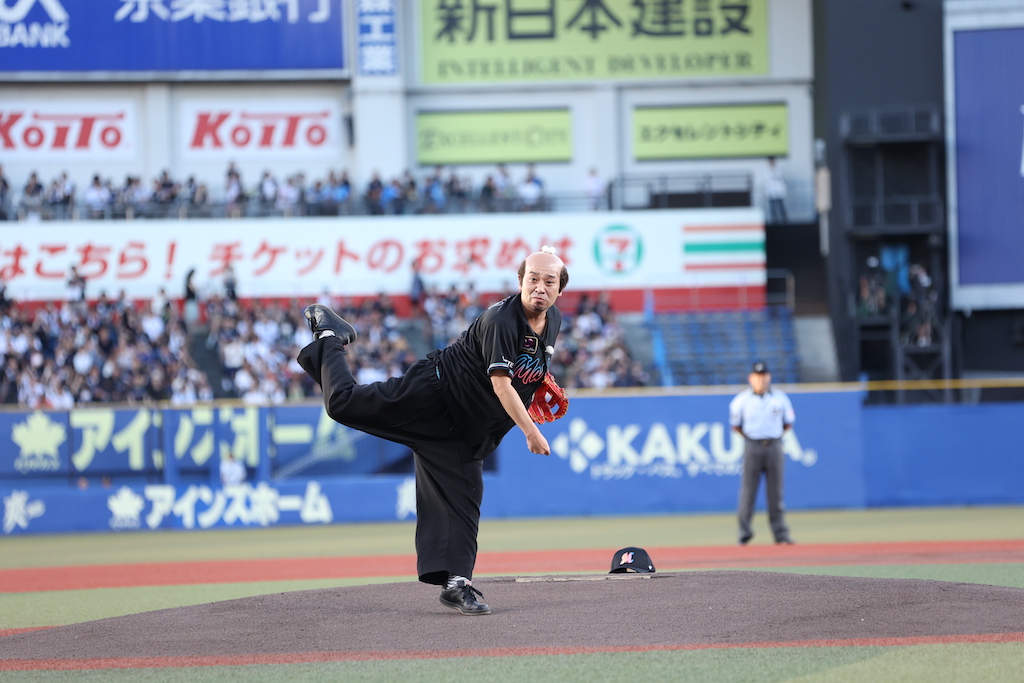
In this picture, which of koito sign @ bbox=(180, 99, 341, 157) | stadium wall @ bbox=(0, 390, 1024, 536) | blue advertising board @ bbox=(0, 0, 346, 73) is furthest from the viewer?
koito sign @ bbox=(180, 99, 341, 157)

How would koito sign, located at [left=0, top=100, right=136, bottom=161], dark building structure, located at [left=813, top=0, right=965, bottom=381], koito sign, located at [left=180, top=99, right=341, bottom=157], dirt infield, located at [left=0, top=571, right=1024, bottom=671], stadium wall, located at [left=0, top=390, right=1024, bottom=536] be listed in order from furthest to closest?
koito sign, located at [left=180, top=99, right=341, bottom=157] < koito sign, located at [left=0, top=100, right=136, bottom=161] < dark building structure, located at [left=813, top=0, right=965, bottom=381] < stadium wall, located at [left=0, top=390, right=1024, bottom=536] < dirt infield, located at [left=0, top=571, right=1024, bottom=671]

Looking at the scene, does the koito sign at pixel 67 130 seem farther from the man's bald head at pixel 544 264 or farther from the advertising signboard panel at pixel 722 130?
the man's bald head at pixel 544 264

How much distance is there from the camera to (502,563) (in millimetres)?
12969

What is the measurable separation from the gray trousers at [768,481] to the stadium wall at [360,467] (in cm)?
564

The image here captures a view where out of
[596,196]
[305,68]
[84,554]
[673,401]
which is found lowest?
[84,554]

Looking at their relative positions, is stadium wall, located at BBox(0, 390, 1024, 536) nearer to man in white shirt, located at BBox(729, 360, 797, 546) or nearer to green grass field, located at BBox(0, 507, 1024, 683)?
green grass field, located at BBox(0, 507, 1024, 683)

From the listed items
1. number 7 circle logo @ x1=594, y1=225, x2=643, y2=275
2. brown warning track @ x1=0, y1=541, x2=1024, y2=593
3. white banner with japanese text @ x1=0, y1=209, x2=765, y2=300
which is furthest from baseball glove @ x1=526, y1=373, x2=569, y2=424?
number 7 circle logo @ x1=594, y1=225, x2=643, y2=275

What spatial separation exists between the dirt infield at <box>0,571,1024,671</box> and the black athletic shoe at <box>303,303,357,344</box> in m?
1.69

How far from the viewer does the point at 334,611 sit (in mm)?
7059

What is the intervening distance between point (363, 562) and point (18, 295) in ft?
59.8

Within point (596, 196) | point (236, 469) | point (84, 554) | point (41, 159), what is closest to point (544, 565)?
point (84, 554)

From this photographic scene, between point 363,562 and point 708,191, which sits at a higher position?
point 708,191

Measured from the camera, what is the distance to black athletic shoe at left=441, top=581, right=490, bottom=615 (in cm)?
685

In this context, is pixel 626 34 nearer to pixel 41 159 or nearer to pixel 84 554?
pixel 41 159
